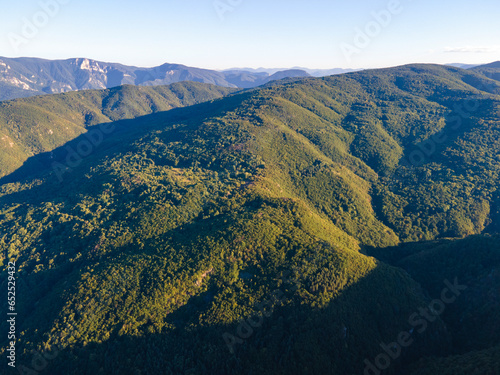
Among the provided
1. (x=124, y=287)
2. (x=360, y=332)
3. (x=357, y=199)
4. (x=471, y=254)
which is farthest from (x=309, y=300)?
(x=357, y=199)

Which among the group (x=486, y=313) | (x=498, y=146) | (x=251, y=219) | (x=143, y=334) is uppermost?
(x=498, y=146)

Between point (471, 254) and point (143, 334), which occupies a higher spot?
point (471, 254)

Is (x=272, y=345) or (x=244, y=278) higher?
(x=244, y=278)

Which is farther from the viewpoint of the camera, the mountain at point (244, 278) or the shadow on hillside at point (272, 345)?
the mountain at point (244, 278)

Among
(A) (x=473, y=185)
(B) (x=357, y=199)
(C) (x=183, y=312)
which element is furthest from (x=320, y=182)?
(C) (x=183, y=312)

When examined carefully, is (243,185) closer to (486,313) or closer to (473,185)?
(486,313)

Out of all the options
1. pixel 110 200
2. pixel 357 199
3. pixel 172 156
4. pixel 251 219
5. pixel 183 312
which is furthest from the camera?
pixel 172 156

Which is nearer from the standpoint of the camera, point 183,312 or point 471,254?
point 183,312

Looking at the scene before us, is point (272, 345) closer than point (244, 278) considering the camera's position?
Yes

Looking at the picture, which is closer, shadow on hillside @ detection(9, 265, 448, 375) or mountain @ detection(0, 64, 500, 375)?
shadow on hillside @ detection(9, 265, 448, 375)

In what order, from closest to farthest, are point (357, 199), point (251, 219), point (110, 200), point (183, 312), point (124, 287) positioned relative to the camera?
1. point (183, 312)
2. point (124, 287)
3. point (251, 219)
4. point (110, 200)
5. point (357, 199)

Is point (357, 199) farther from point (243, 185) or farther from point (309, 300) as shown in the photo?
point (309, 300)
